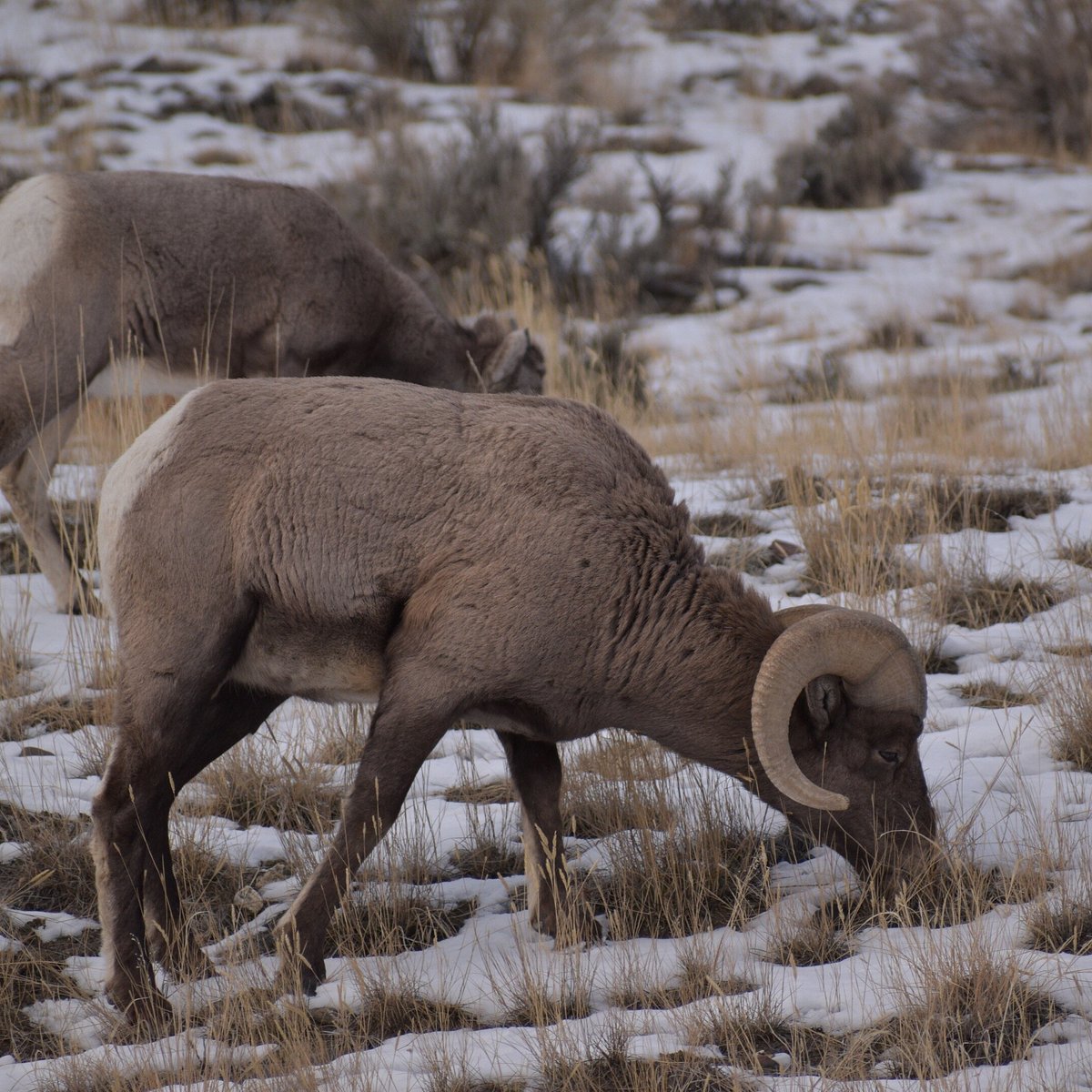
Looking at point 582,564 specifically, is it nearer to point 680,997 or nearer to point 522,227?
point 680,997

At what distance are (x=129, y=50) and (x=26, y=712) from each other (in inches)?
503

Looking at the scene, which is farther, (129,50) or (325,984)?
(129,50)

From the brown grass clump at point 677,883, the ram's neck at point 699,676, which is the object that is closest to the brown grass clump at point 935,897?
the brown grass clump at point 677,883

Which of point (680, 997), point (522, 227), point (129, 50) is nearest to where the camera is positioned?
point (680, 997)

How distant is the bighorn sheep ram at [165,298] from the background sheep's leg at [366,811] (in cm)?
237

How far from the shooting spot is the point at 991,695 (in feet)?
16.9

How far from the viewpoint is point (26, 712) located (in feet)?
17.0

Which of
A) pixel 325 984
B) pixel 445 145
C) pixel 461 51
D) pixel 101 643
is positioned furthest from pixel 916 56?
pixel 325 984

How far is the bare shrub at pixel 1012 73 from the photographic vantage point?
16.0m

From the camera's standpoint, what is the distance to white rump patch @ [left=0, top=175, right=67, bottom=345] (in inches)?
230

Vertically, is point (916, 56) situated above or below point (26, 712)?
above

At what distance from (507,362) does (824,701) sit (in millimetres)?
4044

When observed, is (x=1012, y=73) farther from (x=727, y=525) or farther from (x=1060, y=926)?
(x=1060, y=926)

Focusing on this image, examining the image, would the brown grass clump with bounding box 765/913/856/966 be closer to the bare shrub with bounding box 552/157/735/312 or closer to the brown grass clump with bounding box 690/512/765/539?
the brown grass clump with bounding box 690/512/765/539
